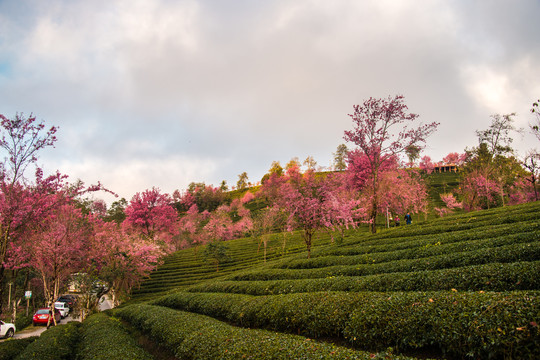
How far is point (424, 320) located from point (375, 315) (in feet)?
5.23

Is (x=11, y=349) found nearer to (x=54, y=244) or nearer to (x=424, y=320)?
(x=54, y=244)

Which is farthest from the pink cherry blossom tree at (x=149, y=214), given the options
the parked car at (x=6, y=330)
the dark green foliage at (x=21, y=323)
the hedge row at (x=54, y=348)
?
the hedge row at (x=54, y=348)

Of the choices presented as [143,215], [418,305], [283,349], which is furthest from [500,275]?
[143,215]

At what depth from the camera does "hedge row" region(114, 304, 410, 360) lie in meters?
7.69

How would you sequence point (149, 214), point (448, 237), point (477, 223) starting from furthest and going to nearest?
point (149, 214) → point (477, 223) → point (448, 237)

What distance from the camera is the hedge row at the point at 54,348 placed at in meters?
13.8

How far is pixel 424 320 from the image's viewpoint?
319 inches

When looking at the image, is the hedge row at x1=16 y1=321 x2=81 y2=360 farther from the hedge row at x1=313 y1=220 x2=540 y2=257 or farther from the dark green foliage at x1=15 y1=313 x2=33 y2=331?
the hedge row at x1=313 y1=220 x2=540 y2=257

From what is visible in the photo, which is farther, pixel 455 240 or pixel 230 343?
pixel 455 240

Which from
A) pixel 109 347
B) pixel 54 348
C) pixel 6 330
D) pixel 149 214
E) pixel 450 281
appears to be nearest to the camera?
pixel 450 281

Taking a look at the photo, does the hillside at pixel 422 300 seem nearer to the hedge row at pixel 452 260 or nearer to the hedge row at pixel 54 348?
the hedge row at pixel 452 260

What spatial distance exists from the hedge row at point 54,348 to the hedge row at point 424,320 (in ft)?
36.9

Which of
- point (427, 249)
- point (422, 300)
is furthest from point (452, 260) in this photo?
point (422, 300)

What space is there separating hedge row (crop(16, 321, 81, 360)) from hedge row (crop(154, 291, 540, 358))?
11262mm
